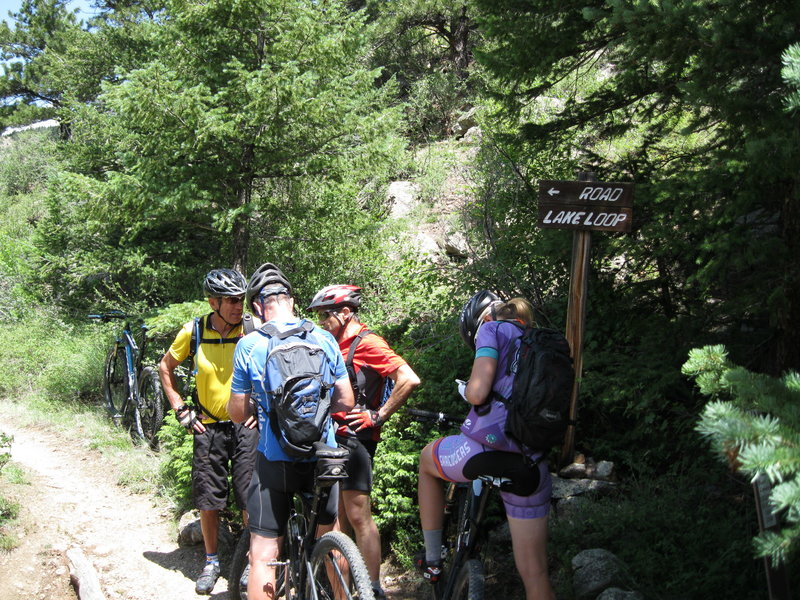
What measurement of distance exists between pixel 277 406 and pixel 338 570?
86 centimetres

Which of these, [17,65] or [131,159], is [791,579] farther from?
[17,65]

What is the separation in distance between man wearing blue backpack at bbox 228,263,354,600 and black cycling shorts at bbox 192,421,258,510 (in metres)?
1.34

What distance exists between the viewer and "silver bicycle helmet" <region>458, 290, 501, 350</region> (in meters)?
3.90

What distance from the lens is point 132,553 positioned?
5.86 meters

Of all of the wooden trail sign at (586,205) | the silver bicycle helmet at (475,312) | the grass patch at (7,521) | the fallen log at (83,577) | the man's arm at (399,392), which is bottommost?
the fallen log at (83,577)

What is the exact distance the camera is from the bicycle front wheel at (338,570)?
3.24 metres

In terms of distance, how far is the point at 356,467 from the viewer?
431 centimetres

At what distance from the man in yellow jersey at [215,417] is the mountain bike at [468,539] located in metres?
1.70

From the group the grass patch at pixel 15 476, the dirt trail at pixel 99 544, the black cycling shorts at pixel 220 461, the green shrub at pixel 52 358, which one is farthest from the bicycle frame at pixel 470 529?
the green shrub at pixel 52 358

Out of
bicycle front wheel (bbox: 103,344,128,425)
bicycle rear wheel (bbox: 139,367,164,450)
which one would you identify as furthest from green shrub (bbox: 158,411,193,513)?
bicycle front wheel (bbox: 103,344,128,425)

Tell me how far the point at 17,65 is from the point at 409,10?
40.9ft

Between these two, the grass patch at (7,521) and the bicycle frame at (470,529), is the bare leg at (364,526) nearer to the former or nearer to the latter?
the bicycle frame at (470,529)

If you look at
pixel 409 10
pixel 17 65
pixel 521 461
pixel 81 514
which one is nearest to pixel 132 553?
pixel 81 514

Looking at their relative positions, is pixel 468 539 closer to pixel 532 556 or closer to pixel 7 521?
pixel 532 556
